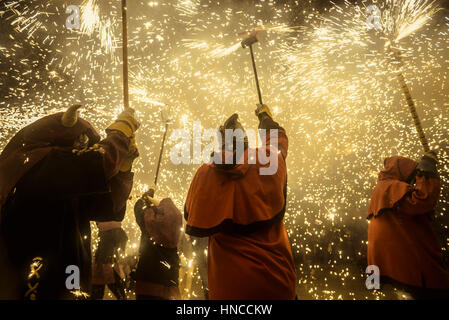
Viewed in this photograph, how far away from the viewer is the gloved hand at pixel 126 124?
193 cm

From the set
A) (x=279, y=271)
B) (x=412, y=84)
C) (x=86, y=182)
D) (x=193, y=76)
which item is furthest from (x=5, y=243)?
(x=412, y=84)

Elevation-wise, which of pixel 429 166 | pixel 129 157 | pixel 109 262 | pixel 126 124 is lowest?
pixel 109 262

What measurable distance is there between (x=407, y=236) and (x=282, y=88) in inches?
194

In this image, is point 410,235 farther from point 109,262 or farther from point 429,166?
point 109,262

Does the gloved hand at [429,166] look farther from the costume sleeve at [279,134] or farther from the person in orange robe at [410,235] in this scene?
the costume sleeve at [279,134]

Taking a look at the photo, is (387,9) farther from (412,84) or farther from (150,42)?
(150,42)

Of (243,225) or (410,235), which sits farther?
(410,235)

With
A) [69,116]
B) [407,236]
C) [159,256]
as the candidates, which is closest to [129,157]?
[69,116]

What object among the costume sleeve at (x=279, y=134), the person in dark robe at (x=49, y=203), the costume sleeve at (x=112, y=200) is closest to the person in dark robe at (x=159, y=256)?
the costume sleeve at (x=112, y=200)

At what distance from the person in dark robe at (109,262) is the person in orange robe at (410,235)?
149 inches

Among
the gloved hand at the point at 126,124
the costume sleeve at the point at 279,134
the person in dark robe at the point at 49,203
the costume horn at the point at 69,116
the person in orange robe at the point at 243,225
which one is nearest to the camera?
the person in dark robe at the point at 49,203

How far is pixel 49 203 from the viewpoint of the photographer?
1653 mm
